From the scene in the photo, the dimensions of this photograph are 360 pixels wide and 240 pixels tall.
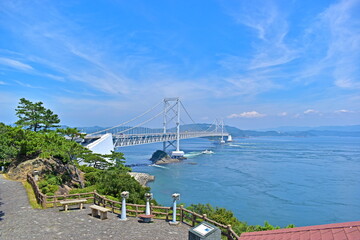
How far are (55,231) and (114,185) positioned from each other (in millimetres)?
6026

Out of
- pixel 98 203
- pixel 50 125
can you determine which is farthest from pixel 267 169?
pixel 98 203

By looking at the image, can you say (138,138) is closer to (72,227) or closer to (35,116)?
(35,116)

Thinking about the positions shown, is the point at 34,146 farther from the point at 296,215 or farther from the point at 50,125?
the point at 296,215

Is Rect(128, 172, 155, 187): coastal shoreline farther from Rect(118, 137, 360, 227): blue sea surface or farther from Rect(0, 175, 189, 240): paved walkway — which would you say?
Rect(0, 175, 189, 240): paved walkway

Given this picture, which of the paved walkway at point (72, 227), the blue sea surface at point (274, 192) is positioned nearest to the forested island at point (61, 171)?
the paved walkway at point (72, 227)

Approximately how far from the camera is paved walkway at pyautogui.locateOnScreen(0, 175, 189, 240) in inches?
282

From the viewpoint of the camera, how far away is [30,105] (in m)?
23.3

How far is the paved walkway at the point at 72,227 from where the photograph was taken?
716 cm

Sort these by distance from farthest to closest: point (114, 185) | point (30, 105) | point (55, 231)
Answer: point (30, 105) → point (114, 185) → point (55, 231)

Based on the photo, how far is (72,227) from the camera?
7785 mm

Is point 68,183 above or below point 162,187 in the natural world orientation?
above

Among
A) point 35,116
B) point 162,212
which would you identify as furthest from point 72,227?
point 35,116

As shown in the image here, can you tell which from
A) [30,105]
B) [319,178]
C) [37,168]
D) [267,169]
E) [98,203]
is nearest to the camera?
[98,203]

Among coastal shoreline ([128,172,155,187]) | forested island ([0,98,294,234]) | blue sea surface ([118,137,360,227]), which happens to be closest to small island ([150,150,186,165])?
blue sea surface ([118,137,360,227])
